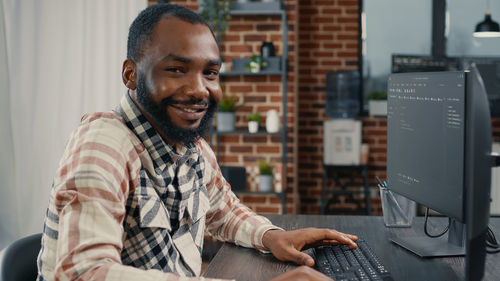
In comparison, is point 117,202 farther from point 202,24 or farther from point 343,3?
point 343,3

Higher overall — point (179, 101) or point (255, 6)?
point (255, 6)

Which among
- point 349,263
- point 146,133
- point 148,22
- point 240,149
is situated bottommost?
point 240,149

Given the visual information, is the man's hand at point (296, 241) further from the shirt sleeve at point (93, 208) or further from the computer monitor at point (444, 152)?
the shirt sleeve at point (93, 208)

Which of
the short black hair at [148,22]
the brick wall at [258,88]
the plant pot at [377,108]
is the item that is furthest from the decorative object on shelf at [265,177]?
the short black hair at [148,22]

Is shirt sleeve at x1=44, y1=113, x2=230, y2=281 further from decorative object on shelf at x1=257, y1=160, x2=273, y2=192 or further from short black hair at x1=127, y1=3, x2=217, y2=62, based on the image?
decorative object on shelf at x1=257, y1=160, x2=273, y2=192

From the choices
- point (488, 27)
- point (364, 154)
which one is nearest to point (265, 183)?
point (364, 154)

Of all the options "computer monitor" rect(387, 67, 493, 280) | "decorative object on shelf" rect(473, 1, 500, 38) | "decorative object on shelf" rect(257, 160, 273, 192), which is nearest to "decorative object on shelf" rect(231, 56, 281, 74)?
"decorative object on shelf" rect(257, 160, 273, 192)

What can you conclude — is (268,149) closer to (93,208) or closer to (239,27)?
(239,27)

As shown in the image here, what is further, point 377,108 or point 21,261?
point 377,108

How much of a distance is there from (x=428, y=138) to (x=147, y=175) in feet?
2.43

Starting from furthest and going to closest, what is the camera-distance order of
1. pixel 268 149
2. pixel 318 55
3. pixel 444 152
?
pixel 318 55, pixel 268 149, pixel 444 152

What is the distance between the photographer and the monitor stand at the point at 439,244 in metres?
1.35

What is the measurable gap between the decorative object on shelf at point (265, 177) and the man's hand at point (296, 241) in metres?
2.40

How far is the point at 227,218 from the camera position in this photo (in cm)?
149
